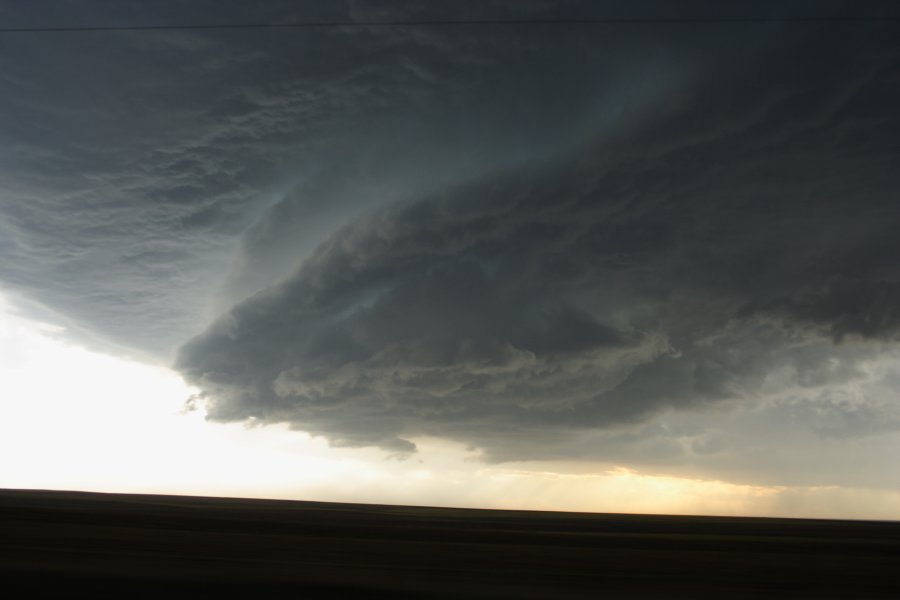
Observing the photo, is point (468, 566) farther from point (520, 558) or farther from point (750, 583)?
point (750, 583)

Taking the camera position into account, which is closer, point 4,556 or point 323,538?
point 4,556

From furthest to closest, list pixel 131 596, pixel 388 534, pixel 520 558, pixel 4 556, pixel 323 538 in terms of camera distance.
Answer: pixel 388 534
pixel 323 538
pixel 520 558
pixel 4 556
pixel 131 596

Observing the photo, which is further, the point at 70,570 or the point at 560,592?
the point at 70,570

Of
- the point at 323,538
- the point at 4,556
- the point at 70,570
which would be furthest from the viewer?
the point at 323,538

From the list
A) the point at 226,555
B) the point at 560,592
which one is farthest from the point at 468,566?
the point at 226,555

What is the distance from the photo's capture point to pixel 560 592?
9.64m

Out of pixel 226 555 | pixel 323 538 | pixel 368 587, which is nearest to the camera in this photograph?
pixel 368 587

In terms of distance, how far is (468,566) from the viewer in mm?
12125

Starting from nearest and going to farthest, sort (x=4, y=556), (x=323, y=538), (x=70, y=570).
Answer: (x=70, y=570) → (x=4, y=556) → (x=323, y=538)

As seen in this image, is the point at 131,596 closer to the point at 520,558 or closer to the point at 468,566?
the point at 468,566

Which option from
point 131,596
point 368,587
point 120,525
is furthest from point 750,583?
point 120,525

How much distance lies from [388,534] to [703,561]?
8.84m

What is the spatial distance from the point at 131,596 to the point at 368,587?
9.85ft

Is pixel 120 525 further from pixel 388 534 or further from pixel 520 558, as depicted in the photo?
pixel 520 558
